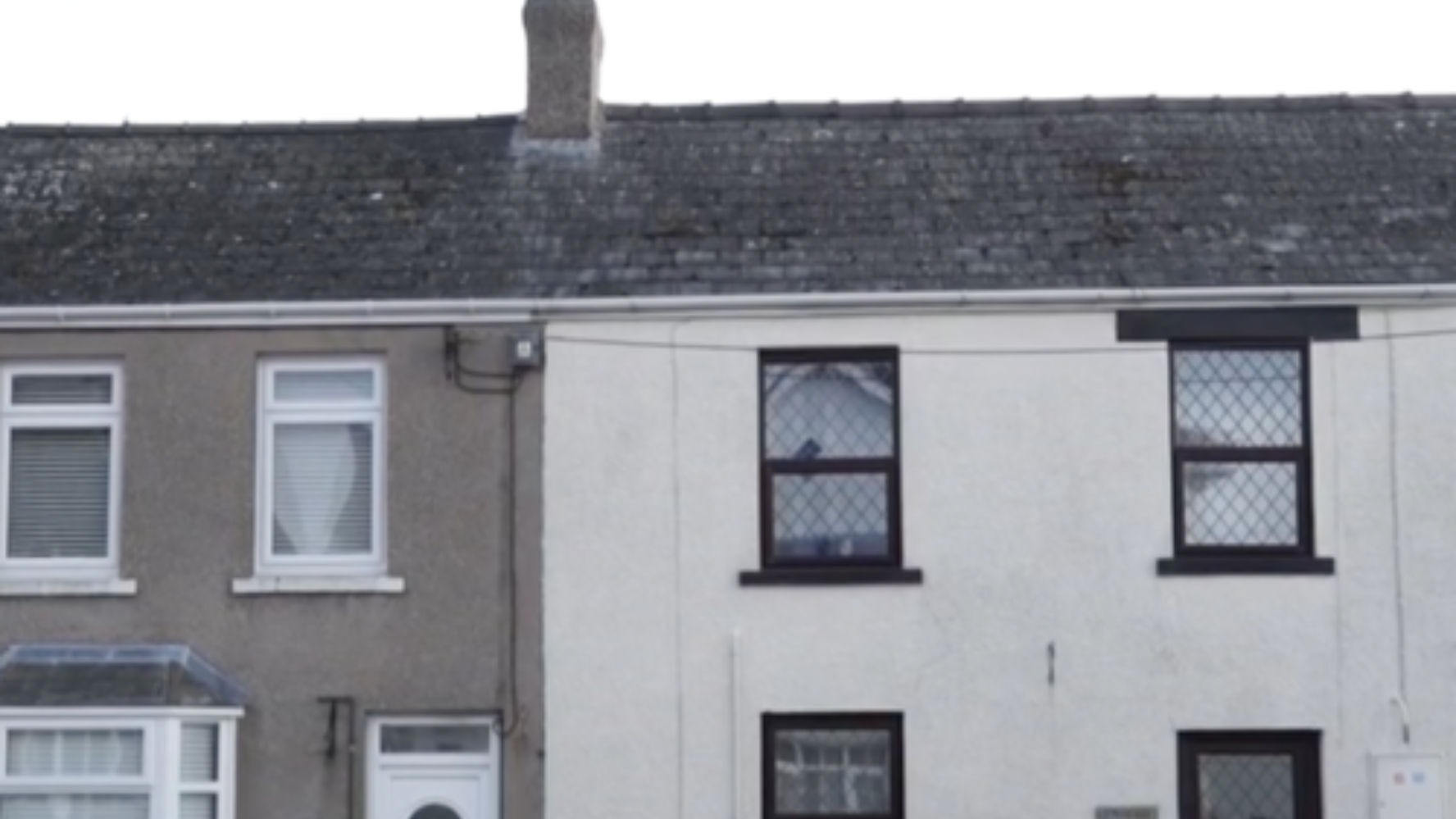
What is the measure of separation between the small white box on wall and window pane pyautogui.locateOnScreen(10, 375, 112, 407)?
9748 millimetres

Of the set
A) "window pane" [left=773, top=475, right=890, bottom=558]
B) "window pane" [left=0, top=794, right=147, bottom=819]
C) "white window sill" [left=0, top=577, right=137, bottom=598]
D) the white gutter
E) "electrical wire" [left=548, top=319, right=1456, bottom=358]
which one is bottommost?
"window pane" [left=0, top=794, right=147, bottom=819]

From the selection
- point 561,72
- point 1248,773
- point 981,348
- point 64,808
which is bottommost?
point 64,808

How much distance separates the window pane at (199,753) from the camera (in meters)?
19.5

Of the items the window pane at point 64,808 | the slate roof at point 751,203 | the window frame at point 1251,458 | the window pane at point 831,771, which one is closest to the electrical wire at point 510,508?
the slate roof at point 751,203

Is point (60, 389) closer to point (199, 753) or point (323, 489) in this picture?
point (323, 489)

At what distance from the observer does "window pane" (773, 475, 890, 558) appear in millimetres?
20125

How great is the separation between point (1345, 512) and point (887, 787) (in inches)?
152

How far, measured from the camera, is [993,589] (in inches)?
780

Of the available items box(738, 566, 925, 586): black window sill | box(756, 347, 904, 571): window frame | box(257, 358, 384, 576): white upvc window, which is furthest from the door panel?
box(756, 347, 904, 571): window frame

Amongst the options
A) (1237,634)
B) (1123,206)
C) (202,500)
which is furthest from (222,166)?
(1237,634)

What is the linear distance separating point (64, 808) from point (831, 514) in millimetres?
5912

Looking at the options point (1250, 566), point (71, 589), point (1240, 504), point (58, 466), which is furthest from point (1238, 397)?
point (58, 466)

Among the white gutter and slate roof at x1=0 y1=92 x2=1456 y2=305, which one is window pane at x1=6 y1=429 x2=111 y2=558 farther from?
slate roof at x1=0 y1=92 x2=1456 y2=305

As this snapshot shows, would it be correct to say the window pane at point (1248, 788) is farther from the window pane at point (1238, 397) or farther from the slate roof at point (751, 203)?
the slate roof at point (751, 203)
